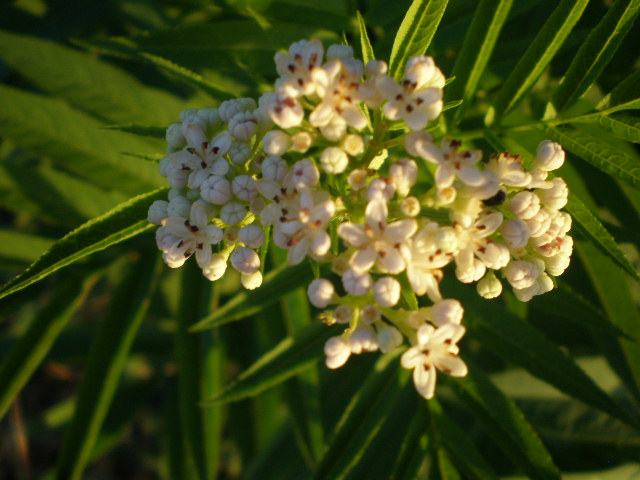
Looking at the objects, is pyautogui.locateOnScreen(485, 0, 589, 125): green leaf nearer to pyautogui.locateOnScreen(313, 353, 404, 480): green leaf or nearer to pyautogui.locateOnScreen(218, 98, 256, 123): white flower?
pyautogui.locateOnScreen(218, 98, 256, 123): white flower

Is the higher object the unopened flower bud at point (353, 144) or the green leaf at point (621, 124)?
the unopened flower bud at point (353, 144)

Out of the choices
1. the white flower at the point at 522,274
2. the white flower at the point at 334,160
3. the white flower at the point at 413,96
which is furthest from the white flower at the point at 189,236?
the white flower at the point at 522,274

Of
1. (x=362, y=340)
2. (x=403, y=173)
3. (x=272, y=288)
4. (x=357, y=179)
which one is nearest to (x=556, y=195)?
(x=403, y=173)

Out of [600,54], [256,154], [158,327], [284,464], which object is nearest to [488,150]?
[600,54]

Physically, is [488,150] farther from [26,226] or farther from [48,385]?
[48,385]

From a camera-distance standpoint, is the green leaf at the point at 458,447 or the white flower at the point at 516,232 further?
the green leaf at the point at 458,447

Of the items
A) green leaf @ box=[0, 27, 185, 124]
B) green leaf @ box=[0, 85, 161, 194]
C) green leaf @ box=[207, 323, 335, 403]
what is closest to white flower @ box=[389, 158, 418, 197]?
green leaf @ box=[207, 323, 335, 403]

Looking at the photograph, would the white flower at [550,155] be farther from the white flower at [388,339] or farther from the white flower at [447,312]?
the white flower at [388,339]
